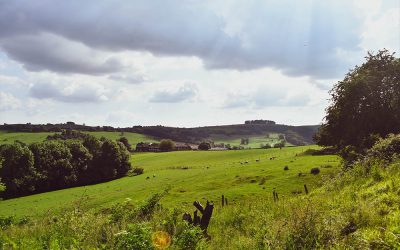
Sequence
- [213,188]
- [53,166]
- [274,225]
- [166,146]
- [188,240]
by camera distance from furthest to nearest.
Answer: [166,146] → [53,166] → [213,188] → [274,225] → [188,240]

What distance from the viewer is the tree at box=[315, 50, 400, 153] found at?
48.3 metres

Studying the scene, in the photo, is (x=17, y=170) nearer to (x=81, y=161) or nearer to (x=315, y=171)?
(x=81, y=161)

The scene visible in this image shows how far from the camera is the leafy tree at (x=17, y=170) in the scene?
307 feet

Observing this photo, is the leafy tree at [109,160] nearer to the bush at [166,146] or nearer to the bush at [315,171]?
the bush at [315,171]

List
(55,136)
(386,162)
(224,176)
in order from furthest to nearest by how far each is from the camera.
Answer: (55,136)
(224,176)
(386,162)

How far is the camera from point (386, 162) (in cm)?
1750

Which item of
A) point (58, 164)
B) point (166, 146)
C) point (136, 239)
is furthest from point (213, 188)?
point (166, 146)

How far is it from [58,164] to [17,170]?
453 inches

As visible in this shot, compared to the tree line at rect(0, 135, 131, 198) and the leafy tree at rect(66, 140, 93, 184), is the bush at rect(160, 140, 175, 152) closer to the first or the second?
the tree line at rect(0, 135, 131, 198)

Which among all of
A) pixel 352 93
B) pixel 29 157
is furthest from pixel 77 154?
pixel 352 93

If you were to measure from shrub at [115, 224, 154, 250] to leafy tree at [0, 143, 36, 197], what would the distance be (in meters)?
92.8

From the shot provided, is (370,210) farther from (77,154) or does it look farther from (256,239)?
(77,154)

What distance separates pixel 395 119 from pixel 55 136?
15825cm

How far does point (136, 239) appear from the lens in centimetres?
953
